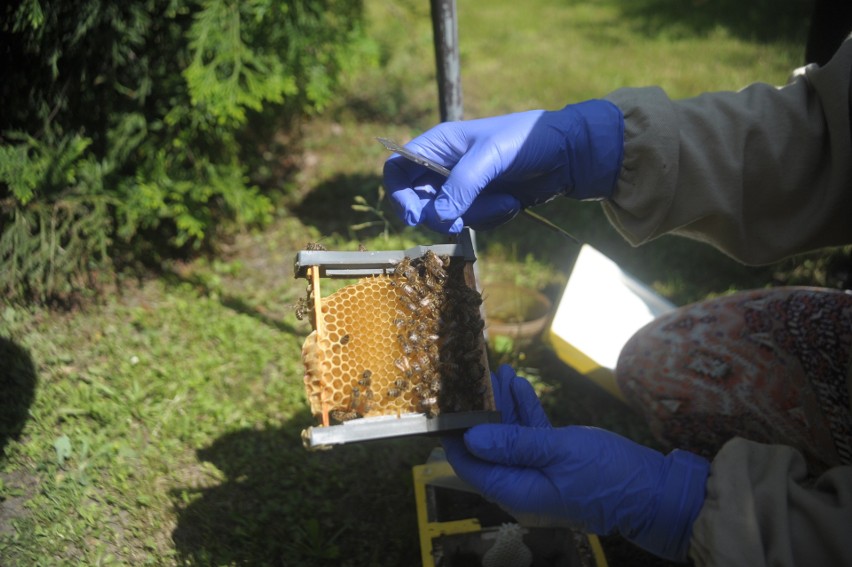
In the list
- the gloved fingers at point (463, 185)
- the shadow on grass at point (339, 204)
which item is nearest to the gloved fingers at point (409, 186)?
the gloved fingers at point (463, 185)

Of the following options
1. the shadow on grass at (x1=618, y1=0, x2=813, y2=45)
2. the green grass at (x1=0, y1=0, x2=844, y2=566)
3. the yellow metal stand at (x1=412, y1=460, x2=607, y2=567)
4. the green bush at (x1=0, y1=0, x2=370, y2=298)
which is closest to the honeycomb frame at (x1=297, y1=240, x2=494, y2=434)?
the yellow metal stand at (x1=412, y1=460, x2=607, y2=567)

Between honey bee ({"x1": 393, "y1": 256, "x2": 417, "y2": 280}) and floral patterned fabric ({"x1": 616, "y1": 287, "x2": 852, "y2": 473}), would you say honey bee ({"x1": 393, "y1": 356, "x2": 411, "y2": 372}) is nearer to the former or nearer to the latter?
honey bee ({"x1": 393, "y1": 256, "x2": 417, "y2": 280})

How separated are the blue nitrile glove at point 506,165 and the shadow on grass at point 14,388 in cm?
218

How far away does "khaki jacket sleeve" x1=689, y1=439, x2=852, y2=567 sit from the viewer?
1705 millimetres

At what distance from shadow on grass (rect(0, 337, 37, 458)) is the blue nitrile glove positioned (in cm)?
218

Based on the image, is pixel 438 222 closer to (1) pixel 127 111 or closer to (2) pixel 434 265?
(2) pixel 434 265

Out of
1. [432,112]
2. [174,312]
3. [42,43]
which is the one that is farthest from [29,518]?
[432,112]

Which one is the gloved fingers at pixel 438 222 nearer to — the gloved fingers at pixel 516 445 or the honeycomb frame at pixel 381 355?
the honeycomb frame at pixel 381 355

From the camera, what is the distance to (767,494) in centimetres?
183

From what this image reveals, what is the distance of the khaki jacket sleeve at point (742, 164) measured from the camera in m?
2.33

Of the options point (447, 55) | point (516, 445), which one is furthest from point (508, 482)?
point (447, 55)

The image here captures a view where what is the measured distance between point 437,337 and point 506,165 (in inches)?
28.3

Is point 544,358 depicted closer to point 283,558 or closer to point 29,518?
point 283,558

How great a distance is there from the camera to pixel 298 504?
113 inches
